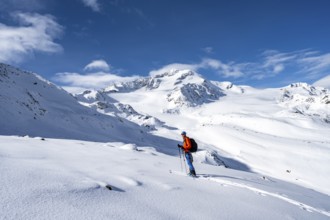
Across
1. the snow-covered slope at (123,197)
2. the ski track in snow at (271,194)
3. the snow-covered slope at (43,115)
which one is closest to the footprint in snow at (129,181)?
the snow-covered slope at (123,197)

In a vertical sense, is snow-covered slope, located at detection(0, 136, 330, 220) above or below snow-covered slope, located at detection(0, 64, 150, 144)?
below

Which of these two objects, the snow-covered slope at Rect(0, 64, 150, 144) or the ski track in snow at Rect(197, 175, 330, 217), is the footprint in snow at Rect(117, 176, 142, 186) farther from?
the snow-covered slope at Rect(0, 64, 150, 144)

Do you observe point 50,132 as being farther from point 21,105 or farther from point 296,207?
point 296,207

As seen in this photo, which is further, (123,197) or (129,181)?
(129,181)

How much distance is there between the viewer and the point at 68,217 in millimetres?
5719

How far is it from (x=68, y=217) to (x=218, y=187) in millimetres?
6951

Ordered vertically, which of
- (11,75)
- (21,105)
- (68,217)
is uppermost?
(11,75)

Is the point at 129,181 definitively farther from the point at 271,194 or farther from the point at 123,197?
the point at 271,194

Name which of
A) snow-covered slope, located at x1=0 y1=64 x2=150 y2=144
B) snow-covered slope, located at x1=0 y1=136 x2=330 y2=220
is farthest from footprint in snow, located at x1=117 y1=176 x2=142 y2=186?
snow-covered slope, located at x1=0 y1=64 x2=150 y2=144

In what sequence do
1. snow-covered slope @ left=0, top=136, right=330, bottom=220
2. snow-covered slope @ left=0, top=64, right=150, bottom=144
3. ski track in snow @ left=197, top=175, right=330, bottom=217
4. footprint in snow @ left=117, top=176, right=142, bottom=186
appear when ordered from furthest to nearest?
1. snow-covered slope @ left=0, top=64, right=150, bottom=144
2. ski track in snow @ left=197, top=175, right=330, bottom=217
3. footprint in snow @ left=117, top=176, right=142, bottom=186
4. snow-covered slope @ left=0, top=136, right=330, bottom=220

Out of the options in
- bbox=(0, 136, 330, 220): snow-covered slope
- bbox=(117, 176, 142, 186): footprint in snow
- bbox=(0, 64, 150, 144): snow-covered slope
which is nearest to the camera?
bbox=(0, 136, 330, 220): snow-covered slope

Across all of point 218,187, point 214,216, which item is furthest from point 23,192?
point 218,187

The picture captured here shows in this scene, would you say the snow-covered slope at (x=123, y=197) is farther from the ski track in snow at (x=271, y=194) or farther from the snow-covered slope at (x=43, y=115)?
the snow-covered slope at (x=43, y=115)

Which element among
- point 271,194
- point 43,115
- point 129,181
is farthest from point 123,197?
point 43,115
